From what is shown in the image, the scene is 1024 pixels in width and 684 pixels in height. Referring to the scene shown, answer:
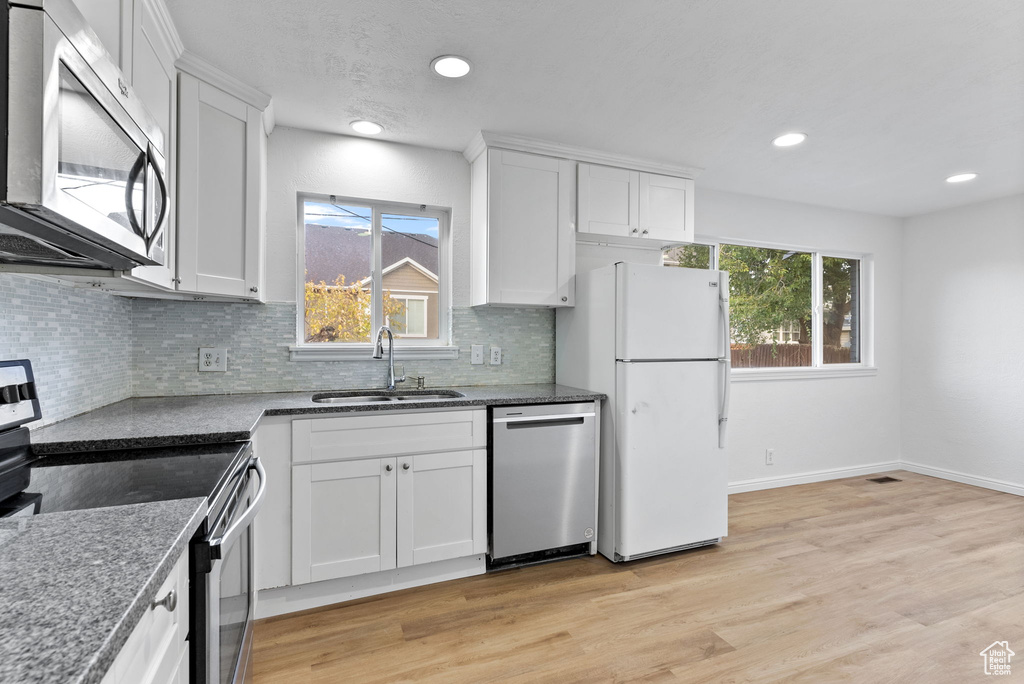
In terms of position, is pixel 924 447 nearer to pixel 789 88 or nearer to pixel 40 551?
pixel 789 88

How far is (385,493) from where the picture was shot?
2270 mm

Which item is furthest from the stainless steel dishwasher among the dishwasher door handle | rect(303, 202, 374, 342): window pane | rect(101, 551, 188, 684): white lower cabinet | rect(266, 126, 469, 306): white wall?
rect(101, 551, 188, 684): white lower cabinet

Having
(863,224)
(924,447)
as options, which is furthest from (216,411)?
(924,447)

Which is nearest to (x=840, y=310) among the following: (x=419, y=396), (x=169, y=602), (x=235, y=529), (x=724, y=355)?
(x=724, y=355)

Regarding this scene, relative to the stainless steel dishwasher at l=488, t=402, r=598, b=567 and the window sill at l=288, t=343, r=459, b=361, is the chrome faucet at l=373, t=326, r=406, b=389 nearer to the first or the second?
the window sill at l=288, t=343, r=459, b=361

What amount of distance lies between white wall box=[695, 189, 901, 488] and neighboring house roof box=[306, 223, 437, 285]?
2169 millimetres

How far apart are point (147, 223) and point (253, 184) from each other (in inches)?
48.2

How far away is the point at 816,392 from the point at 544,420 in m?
2.93

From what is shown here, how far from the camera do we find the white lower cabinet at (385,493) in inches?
85.5

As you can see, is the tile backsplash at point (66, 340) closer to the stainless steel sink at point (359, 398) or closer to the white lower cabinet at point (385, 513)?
the white lower cabinet at point (385, 513)

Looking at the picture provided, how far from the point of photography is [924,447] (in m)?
4.47

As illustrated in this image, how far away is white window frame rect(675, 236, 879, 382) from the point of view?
3916mm

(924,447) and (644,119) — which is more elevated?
(644,119)

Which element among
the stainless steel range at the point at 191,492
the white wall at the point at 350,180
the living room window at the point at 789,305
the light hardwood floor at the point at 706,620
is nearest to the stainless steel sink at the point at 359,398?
the white wall at the point at 350,180
